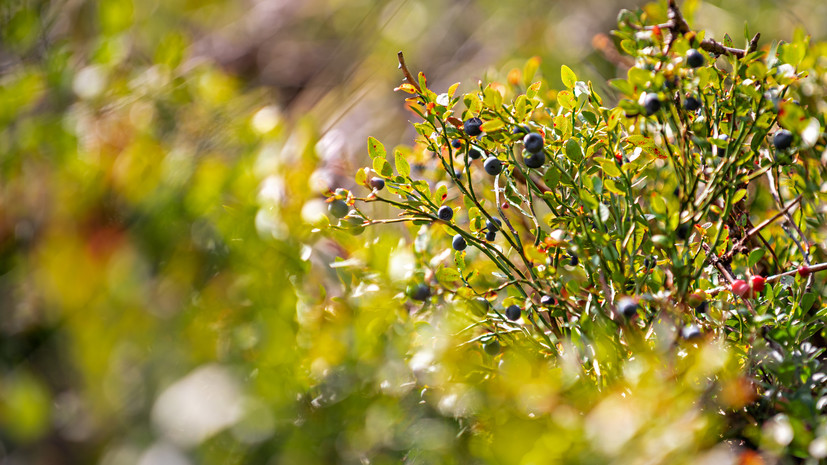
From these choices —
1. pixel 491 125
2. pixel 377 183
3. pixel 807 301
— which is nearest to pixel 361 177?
pixel 377 183

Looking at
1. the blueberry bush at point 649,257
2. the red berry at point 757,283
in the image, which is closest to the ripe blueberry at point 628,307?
the blueberry bush at point 649,257

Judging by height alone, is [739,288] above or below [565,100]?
below

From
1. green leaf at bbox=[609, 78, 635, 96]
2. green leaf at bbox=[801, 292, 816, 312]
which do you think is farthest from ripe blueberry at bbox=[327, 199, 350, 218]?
green leaf at bbox=[801, 292, 816, 312]

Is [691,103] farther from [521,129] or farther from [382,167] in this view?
[382,167]

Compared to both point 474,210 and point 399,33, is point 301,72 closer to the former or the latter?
point 399,33

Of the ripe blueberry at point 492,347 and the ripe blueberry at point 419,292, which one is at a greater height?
the ripe blueberry at point 419,292

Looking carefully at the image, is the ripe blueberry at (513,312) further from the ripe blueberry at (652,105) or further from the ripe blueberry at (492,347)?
the ripe blueberry at (652,105)

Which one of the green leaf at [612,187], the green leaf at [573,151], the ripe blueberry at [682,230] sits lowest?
→ the ripe blueberry at [682,230]

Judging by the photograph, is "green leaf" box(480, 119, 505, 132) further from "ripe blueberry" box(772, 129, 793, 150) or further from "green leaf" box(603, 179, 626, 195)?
"ripe blueberry" box(772, 129, 793, 150)
